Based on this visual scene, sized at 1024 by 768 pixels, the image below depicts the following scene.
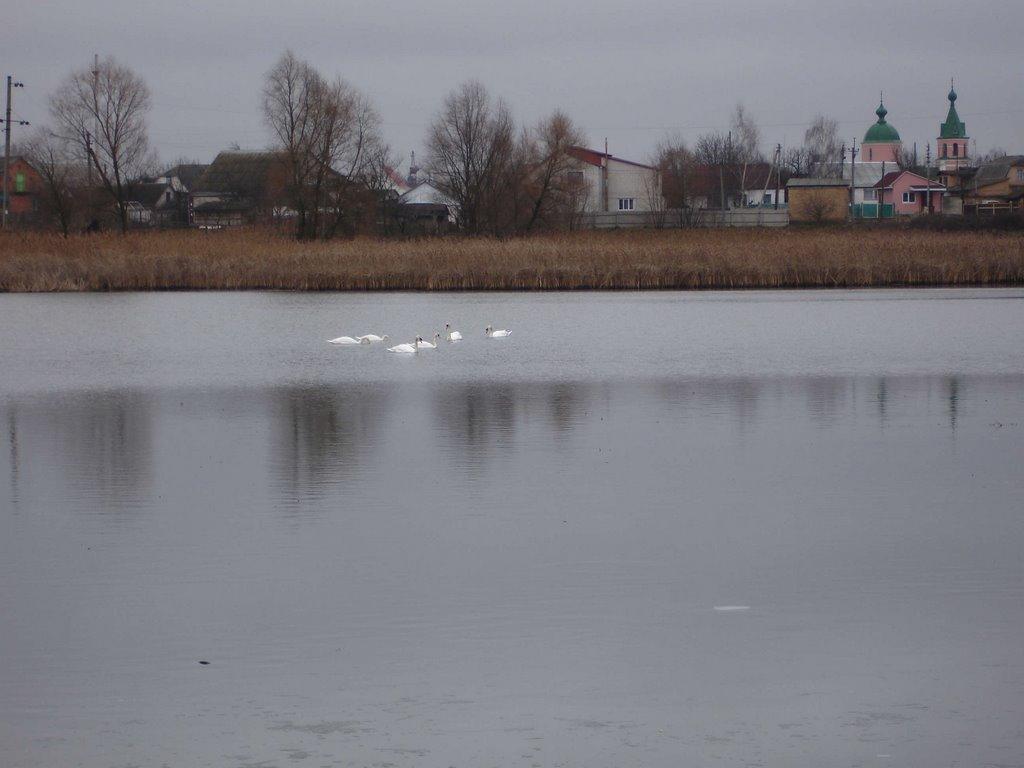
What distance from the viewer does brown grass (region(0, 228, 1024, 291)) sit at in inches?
1212

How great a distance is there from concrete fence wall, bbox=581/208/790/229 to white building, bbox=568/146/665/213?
10.0 meters

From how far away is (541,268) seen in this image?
31.1m

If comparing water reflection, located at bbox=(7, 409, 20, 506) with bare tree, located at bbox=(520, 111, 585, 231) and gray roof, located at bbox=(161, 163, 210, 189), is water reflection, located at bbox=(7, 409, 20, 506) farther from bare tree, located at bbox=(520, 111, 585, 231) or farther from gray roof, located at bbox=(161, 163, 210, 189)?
gray roof, located at bbox=(161, 163, 210, 189)

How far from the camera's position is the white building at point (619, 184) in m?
71.0

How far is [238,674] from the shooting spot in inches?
177

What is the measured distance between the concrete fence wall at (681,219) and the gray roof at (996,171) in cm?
2770

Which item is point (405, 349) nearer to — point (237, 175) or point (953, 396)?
point (953, 396)

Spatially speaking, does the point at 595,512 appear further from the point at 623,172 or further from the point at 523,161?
the point at 623,172

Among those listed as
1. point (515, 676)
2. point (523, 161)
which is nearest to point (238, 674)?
point (515, 676)

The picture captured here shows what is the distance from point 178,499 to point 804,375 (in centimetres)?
795

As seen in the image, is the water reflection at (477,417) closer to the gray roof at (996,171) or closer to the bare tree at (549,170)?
the bare tree at (549,170)

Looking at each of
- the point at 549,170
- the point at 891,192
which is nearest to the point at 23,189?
the point at 549,170

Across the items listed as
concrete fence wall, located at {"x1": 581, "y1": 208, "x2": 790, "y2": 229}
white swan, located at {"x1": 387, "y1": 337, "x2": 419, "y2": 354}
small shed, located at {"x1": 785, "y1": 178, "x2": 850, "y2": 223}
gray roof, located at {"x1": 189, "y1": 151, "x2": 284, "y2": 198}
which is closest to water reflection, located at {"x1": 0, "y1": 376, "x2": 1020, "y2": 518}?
white swan, located at {"x1": 387, "y1": 337, "x2": 419, "y2": 354}

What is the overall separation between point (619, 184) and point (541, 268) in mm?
42550
